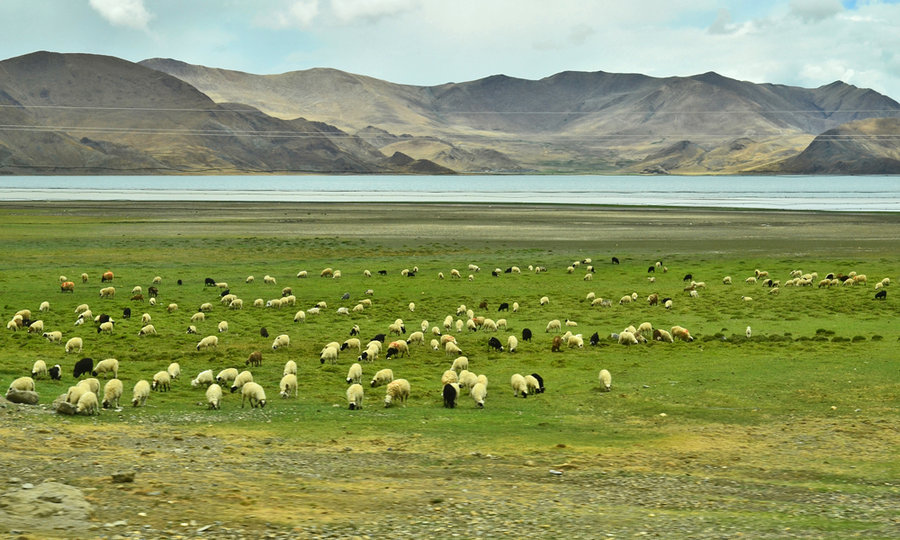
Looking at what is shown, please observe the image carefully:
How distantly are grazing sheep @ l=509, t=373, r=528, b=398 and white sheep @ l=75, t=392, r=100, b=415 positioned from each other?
9.22 meters

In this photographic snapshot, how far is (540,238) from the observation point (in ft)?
227

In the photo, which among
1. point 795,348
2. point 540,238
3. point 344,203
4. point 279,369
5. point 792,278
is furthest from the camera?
point 344,203

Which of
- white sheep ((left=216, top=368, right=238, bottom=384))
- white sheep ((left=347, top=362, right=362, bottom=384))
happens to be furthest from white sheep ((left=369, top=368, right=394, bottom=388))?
white sheep ((left=216, top=368, right=238, bottom=384))

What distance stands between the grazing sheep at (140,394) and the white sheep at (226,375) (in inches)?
98.4

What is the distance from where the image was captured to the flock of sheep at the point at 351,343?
20.4 metres

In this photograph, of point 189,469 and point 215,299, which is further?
point 215,299

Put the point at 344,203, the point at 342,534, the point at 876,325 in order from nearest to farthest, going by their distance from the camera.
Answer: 1. the point at 342,534
2. the point at 876,325
3. the point at 344,203

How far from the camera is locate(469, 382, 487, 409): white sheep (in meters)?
20.8

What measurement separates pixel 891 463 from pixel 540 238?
53.5 meters

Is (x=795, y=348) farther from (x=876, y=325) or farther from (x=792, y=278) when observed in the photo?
(x=792, y=278)

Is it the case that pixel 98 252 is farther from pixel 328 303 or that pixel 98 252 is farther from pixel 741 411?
pixel 741 411

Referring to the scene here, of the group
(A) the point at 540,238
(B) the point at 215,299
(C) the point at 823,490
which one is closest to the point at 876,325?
(C) the point at 823,490

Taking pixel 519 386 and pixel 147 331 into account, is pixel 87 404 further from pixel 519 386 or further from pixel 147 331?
pixel 147 331

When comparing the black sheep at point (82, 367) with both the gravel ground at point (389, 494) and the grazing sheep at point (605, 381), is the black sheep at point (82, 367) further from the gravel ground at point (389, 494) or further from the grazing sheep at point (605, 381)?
the grazing sheep at point (605, 381)
